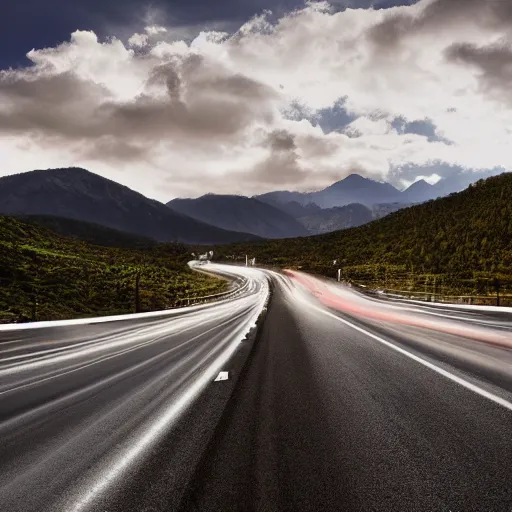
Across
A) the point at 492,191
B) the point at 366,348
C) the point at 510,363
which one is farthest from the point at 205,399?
the point at 492,191

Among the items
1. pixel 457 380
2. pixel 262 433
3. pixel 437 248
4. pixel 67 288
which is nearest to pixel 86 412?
pixel 262 433

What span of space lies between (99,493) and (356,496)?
1735mm

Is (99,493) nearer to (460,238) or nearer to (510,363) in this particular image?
A: (510,363)

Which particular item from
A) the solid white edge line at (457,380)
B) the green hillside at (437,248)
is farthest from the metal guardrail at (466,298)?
the solid white edge line at (457,380)

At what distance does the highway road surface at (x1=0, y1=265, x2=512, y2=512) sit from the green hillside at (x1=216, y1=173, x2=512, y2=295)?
31339mm

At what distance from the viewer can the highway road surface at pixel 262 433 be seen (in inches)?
88.7

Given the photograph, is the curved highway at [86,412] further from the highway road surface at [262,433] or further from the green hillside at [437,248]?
the green hillside at [437,248]

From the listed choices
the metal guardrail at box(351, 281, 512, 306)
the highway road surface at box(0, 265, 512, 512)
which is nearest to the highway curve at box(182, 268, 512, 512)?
the highway road surface at box(0, 265, 512, 512)

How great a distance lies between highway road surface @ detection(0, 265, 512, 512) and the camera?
2.25m

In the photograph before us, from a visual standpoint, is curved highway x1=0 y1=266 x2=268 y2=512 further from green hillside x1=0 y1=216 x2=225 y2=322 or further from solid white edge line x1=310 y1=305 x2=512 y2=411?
green hillside x1=0 y1=216 x2=225 y2=322

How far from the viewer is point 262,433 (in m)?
3.18

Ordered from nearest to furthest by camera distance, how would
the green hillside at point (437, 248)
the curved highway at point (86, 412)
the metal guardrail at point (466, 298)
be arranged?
the curved highway at point (86, 412)
the metal guardrail at point (466, 298)
the green hillside at point (437, 248)

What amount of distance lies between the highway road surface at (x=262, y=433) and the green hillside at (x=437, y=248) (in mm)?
31339

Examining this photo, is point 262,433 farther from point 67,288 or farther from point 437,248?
point 437,248
